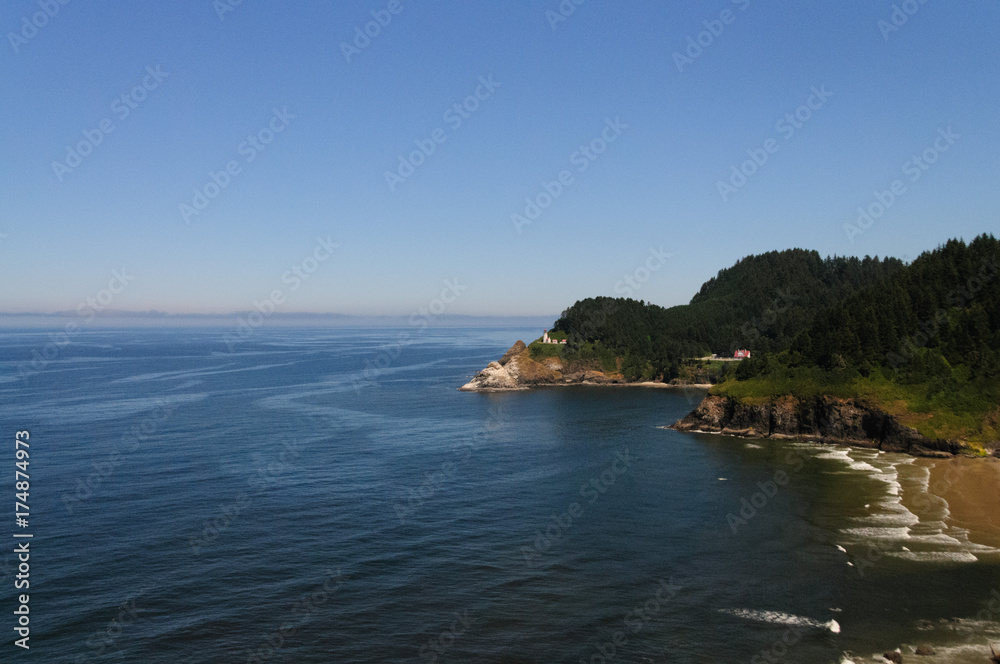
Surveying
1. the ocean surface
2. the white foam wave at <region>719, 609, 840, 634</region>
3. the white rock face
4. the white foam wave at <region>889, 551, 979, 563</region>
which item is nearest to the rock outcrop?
the ocean surface

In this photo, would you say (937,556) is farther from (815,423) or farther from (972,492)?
(815,423)

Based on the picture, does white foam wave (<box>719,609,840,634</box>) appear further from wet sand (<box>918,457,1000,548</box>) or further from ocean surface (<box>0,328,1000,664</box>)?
wet sand (<box>918,457,1000,548</box>)

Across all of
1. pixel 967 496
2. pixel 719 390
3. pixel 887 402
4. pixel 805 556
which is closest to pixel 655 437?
pixel 719 390

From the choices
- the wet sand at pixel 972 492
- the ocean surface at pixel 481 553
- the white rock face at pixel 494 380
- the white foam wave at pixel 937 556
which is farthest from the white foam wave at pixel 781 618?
the white rock face at pixel 494 380

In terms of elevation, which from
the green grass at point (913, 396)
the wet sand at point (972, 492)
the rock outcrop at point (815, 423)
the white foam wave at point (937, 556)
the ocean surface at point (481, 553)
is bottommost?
the ocean surface at point (481, 553)

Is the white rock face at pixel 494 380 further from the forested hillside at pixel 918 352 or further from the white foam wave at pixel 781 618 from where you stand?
the white foam wave at pixel 781 618

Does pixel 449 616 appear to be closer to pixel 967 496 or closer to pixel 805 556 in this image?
pixel 805 556
